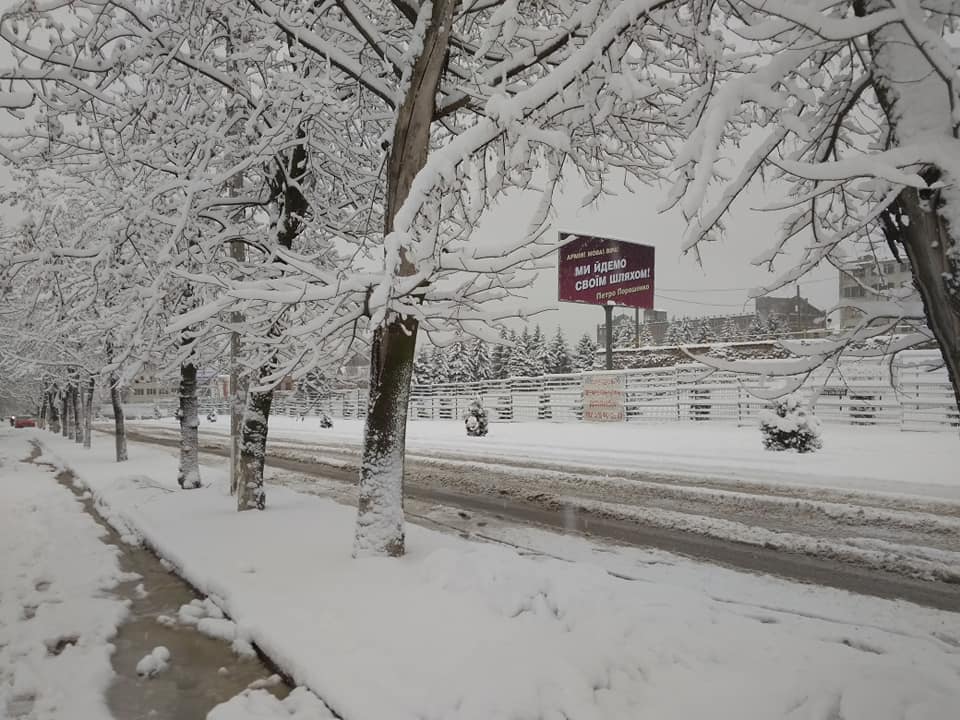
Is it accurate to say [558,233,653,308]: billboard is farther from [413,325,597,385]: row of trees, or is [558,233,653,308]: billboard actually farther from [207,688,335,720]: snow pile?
[413,325,597,385]: row of trees

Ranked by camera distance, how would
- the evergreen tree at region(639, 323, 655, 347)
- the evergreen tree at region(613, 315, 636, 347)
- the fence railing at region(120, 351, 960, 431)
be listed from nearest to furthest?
the fence railing at region(120, 351, 960, 431)
the evergreen tree at region(639, 323, 655, 347)
the evergreen tree at region(613, 315, 636, 347)

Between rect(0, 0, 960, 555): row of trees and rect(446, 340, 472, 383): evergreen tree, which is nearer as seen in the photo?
rect(0, 0, 960, 555): row of trees

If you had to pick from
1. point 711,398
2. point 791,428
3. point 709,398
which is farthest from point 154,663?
point 709,398

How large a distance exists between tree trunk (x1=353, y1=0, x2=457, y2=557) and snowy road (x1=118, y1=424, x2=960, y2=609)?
9.39 feet

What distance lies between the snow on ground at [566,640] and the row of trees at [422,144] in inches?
44.0

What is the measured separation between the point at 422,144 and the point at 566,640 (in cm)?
433

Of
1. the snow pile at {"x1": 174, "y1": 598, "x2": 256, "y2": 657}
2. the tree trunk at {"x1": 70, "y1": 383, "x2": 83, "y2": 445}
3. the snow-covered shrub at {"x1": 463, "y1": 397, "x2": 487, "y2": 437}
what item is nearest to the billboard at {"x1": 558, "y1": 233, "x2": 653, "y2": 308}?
the snow-covered shrub at {"x1": 463, "y1": 397, "x2": 487, "y2": 437}

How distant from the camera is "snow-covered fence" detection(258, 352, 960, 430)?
56.1 ft

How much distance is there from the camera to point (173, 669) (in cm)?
441

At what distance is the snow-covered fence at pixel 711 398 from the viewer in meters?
17.1

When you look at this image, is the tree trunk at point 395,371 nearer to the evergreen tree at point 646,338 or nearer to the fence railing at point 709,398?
the fence railing at point 709,398

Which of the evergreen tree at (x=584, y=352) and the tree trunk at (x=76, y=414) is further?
the evergreen tree at (x=584, y=352)

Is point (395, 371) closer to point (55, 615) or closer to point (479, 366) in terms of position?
point (55, 615)

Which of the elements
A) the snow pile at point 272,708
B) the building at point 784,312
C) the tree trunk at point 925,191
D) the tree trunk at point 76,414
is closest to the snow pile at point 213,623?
the snow pile at point 272,708
